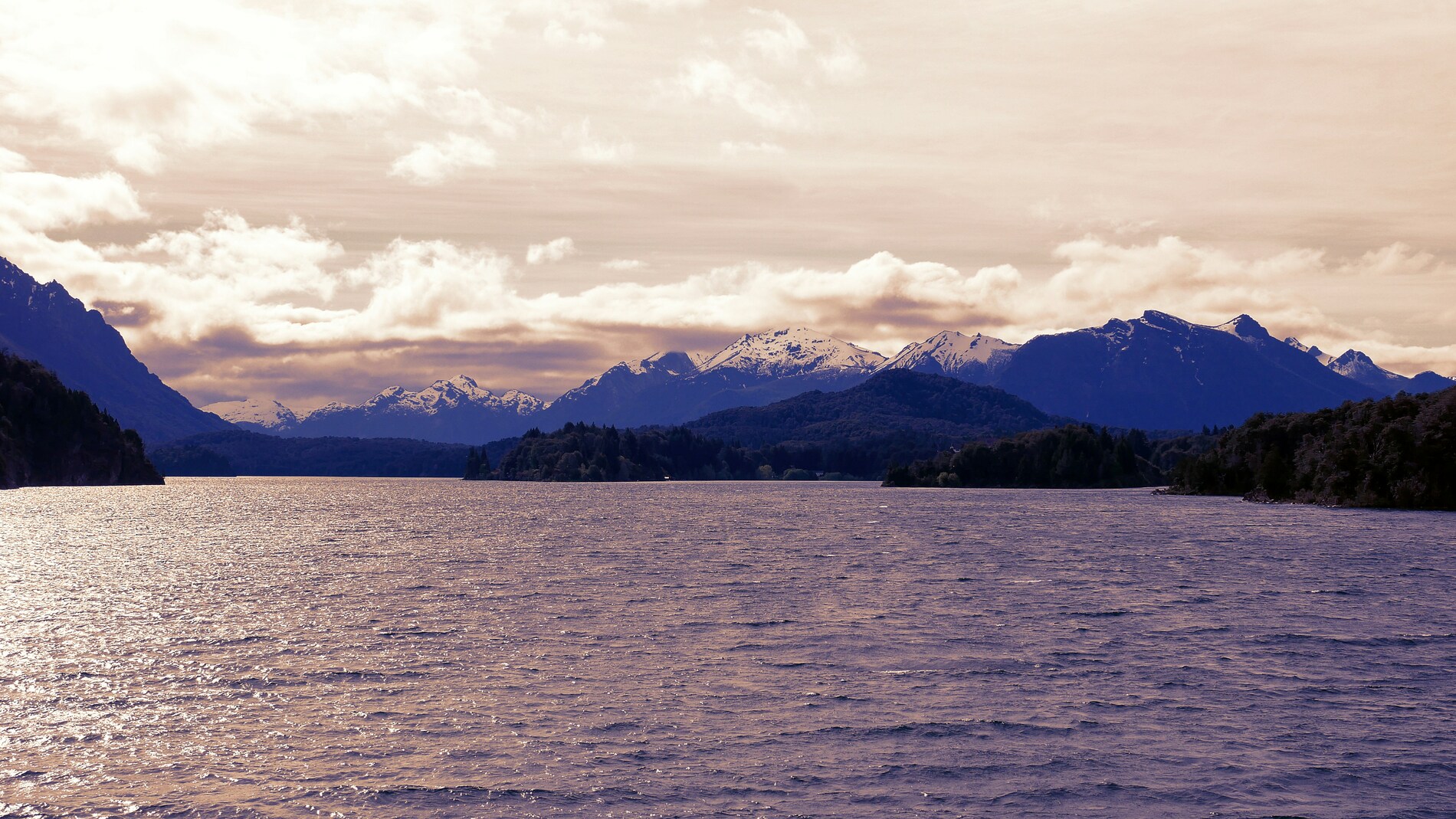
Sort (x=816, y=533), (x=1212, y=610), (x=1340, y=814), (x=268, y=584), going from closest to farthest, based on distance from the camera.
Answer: (x=1340, y=814) → (x=1212, y=610) → (x=268, y=584) → (x=816, y=533)

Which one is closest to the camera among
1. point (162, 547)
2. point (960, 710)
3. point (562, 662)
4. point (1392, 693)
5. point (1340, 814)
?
point (1340, 814)

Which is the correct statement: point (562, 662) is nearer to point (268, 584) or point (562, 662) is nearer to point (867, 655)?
point (867, 655)

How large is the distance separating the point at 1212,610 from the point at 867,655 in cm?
2907

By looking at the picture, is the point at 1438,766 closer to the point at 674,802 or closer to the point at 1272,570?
the point at 674,802

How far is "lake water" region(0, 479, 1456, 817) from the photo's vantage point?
31172 mm

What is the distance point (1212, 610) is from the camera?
69.8 meters

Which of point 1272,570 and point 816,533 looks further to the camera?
point 816,533

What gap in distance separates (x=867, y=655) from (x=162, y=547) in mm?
101952

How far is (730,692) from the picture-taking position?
43750 mm

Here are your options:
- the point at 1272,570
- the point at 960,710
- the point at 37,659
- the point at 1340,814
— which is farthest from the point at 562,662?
the point at 1272,570

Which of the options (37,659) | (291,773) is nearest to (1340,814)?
(291,773)

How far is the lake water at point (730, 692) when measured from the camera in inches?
1227

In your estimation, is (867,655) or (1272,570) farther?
(1272,570)

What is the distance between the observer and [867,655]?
5269 cm
